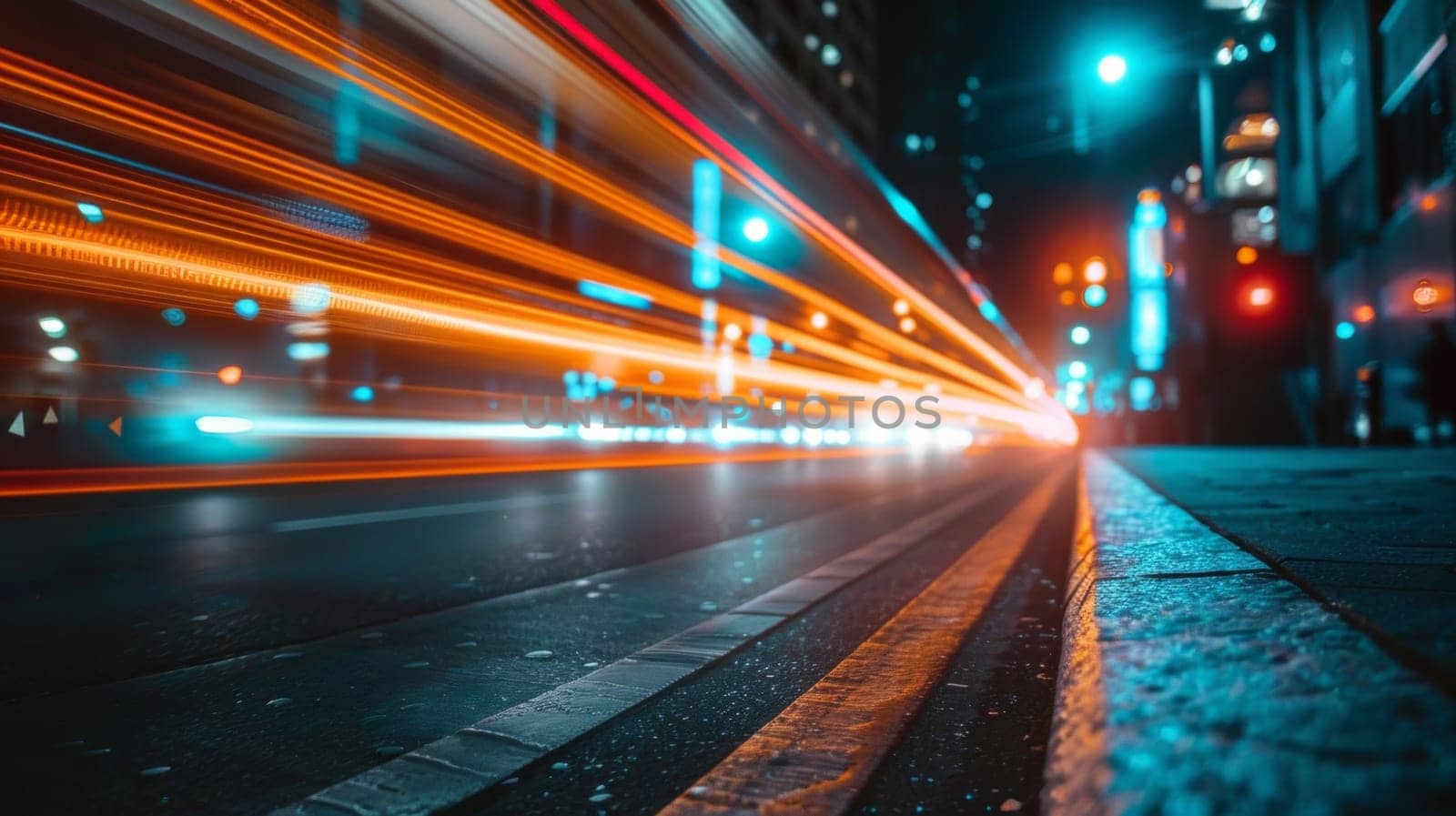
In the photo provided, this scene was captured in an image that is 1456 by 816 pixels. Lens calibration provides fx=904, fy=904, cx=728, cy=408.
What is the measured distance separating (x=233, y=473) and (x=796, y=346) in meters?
12.2

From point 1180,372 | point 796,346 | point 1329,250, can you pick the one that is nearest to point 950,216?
point 1180,372

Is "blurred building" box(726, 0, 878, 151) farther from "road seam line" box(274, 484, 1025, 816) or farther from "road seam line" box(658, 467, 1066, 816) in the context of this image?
"road seam line" box(658, 467, 1066, 816)

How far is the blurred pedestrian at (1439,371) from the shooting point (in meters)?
16.1

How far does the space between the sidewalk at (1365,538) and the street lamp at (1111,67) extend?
10.8m

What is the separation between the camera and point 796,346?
20.1m

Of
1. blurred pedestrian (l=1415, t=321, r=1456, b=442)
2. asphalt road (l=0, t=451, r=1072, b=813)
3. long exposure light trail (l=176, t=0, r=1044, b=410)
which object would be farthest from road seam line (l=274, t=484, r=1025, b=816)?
blurred pedestrian (l=1415, t=321, r=1456, b=442)

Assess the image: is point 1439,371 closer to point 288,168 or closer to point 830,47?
point 288,168

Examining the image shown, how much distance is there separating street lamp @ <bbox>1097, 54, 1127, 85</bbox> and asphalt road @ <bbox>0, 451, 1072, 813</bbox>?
1208cm

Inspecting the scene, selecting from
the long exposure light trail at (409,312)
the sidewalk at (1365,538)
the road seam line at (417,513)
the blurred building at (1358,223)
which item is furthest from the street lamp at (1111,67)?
the road seam line at (417,513)

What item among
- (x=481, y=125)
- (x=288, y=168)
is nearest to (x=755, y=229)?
(x=481, y=125)

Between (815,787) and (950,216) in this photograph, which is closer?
(815,787)

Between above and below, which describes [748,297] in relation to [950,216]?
below

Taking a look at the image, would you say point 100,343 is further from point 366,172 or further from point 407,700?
point 407,700

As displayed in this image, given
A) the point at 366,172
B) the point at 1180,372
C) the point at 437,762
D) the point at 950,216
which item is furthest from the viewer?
the point at 950,216
